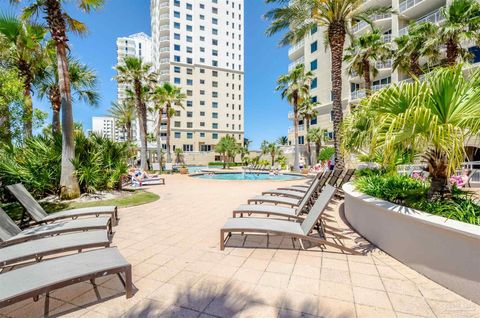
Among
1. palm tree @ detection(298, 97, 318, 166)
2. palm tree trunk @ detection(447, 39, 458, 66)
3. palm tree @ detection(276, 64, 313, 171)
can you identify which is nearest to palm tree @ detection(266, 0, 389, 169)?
palm tree trunk @ detection(447, 39, 458, 66)

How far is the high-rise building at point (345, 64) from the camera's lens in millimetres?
24458

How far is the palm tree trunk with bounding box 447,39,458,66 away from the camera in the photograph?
14.1 meters

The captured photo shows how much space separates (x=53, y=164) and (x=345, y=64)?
33339 mm

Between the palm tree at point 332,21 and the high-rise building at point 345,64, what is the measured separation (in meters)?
10.5

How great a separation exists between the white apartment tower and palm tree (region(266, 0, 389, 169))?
46.3 metres

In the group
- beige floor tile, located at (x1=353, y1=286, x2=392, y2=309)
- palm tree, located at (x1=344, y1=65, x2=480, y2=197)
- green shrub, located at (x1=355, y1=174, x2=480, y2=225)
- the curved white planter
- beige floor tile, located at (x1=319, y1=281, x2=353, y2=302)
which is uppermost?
palm tree, located at (x1=344, y1=65, x2=480, y2=197)

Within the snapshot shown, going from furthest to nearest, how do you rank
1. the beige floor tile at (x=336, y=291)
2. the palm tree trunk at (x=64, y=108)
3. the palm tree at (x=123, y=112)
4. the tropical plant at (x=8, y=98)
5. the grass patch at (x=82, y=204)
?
the palm tree at (x=123, y=112), the palm tree trunk at (x=64, y=108), the grass patch at (x=82, y=204), the tropical plant at (x=8, y=98), the beige floor tile at (x=336, y=291)

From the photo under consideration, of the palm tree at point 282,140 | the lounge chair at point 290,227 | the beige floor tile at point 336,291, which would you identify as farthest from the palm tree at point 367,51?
the palm tree at point 282,140

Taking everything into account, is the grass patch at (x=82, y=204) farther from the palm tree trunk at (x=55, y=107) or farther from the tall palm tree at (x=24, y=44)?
the palm tree trunk at (x=55, y=107)

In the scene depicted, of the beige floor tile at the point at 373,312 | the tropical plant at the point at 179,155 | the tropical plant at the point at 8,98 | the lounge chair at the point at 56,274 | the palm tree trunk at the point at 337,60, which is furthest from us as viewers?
the tropical plant at the point at 179,155

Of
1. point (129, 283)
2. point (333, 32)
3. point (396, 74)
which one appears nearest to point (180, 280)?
point (129, 283)

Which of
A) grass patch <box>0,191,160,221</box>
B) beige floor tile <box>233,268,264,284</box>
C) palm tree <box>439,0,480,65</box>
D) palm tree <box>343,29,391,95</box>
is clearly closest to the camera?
beige floor tile <box>233,268,264,284</box>

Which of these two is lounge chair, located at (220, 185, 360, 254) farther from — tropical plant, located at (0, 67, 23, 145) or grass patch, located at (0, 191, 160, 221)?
tropical plant, located at (0, 67, 23, 145)

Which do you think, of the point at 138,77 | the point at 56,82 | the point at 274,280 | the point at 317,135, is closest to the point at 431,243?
the point at 274,280
